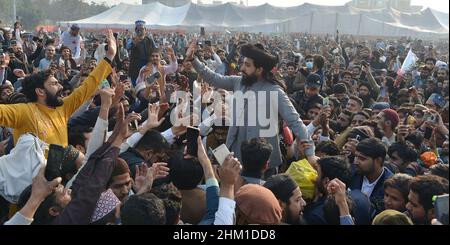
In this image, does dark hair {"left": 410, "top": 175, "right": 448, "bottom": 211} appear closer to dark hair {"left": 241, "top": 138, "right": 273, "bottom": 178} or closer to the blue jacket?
the blue jacket

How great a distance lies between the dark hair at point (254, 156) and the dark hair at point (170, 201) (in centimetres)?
69

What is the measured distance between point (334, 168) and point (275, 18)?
22.8 metres

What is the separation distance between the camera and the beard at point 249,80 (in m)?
3.90

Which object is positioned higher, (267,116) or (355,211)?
(267,116)

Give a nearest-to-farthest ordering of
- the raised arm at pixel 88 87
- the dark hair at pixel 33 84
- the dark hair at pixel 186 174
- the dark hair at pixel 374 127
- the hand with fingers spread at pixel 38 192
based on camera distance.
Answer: the hand with fingers spread at pixel 38 192 < the dark hair at pixel 186 174 < the dark hair at pixel 33 84 < the raised arm at pixel 88 87 < the dark hair at pixel 374 127

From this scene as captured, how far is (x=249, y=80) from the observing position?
391cm

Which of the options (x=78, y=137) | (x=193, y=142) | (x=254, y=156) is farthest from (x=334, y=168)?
(x=78, y=137)

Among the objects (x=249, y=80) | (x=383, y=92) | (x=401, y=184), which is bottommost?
(x=383, y=92)

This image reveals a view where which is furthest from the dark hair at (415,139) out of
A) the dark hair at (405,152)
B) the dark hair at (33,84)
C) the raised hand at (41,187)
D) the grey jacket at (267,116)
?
the raised hand at (41,187)

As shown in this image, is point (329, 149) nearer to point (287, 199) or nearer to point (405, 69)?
point (287, 199)

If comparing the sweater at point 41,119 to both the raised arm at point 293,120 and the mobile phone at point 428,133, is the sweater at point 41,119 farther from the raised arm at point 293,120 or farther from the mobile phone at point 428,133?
the mobile phone at point 428,133

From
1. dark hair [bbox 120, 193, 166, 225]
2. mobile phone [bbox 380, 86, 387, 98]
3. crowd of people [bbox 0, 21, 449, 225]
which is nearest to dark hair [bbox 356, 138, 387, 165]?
crowd of people [bbox 0, 21, 449, 225]
